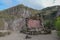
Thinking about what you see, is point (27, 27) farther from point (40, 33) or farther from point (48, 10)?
point (48, 10)

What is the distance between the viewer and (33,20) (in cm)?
1745

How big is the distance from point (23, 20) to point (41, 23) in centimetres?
209

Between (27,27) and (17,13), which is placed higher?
(17,13)

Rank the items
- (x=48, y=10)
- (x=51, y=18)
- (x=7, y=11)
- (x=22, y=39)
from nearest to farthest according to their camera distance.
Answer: (x=22, y=39) < (x=7, y=11) < (x=51, y=18) < (x=48, y=10)

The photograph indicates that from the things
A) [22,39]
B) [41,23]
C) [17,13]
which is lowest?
[22,39]

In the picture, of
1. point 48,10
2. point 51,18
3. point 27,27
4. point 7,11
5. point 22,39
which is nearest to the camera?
point 22,39

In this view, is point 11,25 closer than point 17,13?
Yes

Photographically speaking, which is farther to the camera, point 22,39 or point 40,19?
point 40,19

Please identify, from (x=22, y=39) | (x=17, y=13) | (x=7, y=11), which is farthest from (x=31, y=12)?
(x=22, y=39)

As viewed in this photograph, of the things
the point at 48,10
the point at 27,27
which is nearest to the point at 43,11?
the point at 48,10

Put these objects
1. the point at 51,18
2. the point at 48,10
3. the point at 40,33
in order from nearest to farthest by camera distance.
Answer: the point at 40,33, the point at 51,18, the point at 48,10

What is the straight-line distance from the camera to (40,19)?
17.4 m

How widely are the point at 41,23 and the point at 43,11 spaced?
451 centimetres

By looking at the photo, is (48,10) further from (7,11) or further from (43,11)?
(7,11)
